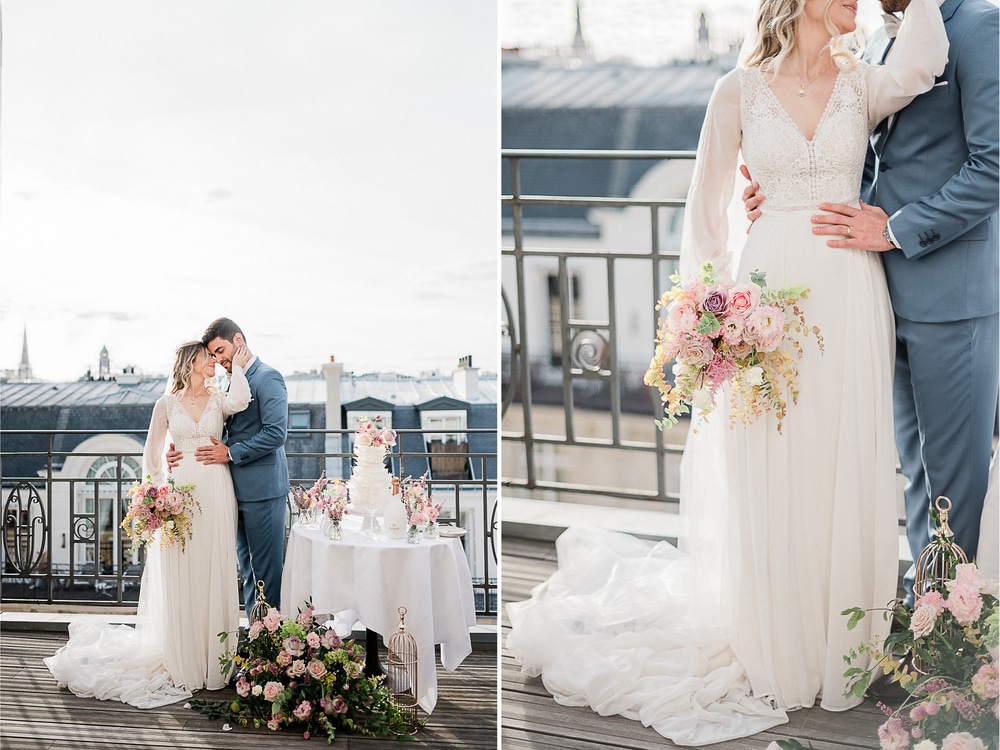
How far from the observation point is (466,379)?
2.61 m

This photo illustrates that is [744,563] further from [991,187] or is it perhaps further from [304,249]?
[304,249]

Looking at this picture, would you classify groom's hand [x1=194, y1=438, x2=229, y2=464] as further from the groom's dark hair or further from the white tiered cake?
the white tiered cake

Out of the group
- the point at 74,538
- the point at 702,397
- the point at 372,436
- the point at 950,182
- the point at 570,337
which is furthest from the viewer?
the point at 570,337

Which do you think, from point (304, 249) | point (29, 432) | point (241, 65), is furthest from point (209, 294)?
point (29, 432)

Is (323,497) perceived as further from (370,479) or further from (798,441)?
(798,441)

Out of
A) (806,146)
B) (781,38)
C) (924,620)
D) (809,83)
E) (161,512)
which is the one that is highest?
(781,38)

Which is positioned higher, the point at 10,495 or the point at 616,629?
the point at 10,495

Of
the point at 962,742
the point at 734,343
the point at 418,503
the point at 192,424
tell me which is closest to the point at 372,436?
the point at 418,503

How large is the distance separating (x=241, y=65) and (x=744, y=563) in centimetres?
200

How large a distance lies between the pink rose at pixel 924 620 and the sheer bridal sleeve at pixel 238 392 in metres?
1.93

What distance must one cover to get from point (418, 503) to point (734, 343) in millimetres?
1093

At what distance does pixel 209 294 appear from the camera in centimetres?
258

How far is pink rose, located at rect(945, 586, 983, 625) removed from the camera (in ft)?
6.04

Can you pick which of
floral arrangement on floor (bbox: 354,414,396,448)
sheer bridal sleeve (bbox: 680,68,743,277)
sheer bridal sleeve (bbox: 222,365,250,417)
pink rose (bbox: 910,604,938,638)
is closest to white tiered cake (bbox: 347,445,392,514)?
floral arrangement on floor (bbox: 354,414,396,448)
